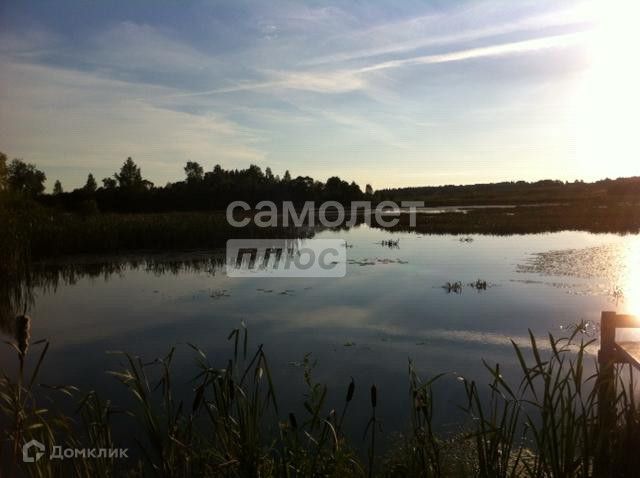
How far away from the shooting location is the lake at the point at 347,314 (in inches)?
255

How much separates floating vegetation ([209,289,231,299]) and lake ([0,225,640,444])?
2cm

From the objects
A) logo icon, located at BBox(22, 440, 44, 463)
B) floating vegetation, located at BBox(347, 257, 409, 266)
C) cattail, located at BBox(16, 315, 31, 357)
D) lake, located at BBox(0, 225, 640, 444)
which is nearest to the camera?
cattail, located at BBox(16, 315, 31, 357)

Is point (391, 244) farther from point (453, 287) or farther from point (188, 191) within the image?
point (188, 191)

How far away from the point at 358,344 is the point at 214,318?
10.2 ft

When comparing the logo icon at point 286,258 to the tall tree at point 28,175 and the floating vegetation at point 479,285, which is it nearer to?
the floating vegetation at point 479,285

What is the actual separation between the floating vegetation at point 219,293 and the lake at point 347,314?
0.08 ft

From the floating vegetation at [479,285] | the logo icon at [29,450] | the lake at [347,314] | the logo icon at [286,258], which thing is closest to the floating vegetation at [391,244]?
the logo icon at [286,258]

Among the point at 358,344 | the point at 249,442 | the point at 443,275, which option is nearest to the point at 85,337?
the point at 358,344

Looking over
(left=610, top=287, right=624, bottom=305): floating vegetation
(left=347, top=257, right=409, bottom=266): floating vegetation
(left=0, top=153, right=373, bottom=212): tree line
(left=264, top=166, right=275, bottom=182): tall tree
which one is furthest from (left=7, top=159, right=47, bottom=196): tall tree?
(left=610, top=287, right=624, bottom=305): floating vegetation

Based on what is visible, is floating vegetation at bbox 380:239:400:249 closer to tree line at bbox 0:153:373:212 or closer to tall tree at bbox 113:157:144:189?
tree line at bbox 0:153:373:212

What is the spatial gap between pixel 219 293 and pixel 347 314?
140 inches

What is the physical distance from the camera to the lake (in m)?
6.47

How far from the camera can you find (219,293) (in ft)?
39.1

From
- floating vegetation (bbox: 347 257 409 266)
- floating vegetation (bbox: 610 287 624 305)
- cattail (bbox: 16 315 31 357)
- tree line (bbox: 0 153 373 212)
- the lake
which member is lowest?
the lake
